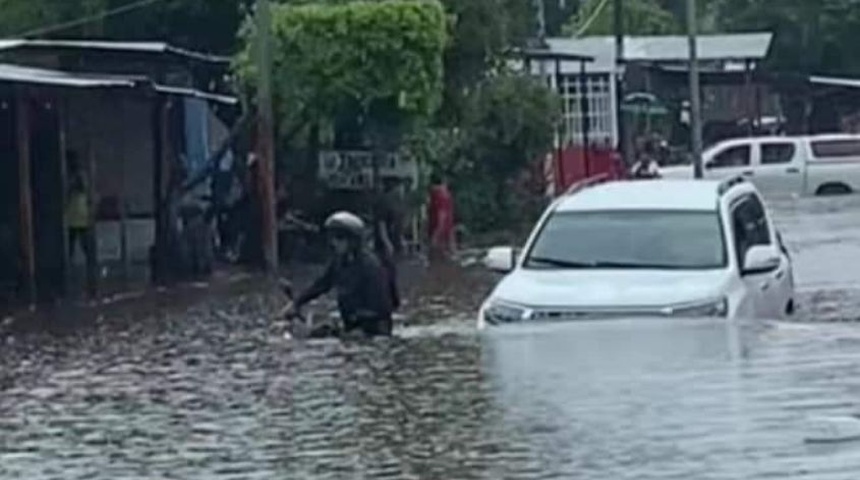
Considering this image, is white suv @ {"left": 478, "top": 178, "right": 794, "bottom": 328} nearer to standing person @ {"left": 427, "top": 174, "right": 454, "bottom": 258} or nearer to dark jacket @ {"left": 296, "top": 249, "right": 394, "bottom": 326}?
dark jacket @ {"left": 296, "top": 249, "right": 394, "bottom": 326}

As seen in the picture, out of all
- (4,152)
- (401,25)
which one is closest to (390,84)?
(401,25)

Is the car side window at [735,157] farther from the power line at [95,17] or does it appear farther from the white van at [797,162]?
the power line at [95,17]

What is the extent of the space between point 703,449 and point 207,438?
2.63 metres

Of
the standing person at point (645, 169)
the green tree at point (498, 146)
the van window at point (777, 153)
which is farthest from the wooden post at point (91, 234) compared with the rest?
the van window at point (777, 153)

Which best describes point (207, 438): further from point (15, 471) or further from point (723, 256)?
point (723, 256)

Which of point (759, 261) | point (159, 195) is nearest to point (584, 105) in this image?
point (159, 195)

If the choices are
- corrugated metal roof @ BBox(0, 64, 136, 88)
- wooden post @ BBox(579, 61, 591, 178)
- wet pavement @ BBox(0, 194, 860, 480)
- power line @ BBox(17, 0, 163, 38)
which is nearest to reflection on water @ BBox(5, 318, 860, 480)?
wet pavement @ BBox(0, 194, 860, 480)

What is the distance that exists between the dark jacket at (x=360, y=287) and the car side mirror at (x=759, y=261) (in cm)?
247

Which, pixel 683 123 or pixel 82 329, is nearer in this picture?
pixel 82 329

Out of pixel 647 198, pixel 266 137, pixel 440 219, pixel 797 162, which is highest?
pixel 266 137

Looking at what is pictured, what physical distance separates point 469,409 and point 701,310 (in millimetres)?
4464

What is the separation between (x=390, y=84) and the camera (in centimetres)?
3628

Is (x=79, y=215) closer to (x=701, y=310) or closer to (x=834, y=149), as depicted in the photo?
(x=701, y=310)

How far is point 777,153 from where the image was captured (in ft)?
186
